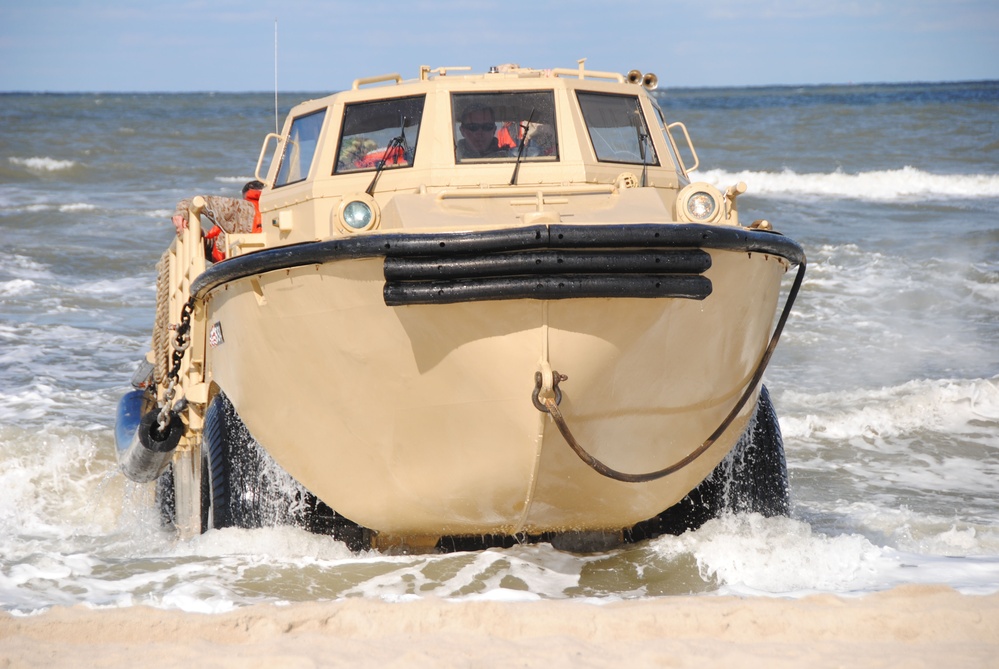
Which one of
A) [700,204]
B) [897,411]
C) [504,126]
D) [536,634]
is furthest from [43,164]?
[536,634]

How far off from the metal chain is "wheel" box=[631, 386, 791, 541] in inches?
89.1

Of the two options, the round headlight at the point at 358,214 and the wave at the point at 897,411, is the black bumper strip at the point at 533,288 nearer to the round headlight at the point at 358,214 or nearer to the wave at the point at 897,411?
the round headlight at the point at 358,214

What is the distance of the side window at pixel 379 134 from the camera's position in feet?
18.0

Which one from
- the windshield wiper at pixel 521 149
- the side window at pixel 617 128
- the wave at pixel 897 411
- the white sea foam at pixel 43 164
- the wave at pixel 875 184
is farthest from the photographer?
the white sea foam at pixel 43 164

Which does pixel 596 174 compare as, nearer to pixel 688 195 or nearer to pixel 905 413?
pixel 688 195

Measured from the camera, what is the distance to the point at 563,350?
4.34m

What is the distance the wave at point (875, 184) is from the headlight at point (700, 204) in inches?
779

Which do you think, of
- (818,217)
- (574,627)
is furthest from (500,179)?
(818,217)

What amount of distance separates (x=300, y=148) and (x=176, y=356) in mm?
1156

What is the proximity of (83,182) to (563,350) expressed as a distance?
21738 mm

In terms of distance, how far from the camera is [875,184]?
25062mm

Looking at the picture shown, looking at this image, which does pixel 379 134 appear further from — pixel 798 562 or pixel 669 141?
pixel 798 562

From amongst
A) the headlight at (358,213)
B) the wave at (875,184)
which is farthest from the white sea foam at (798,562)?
the wave at (875,184)

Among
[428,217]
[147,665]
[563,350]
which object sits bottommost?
[147,665]
